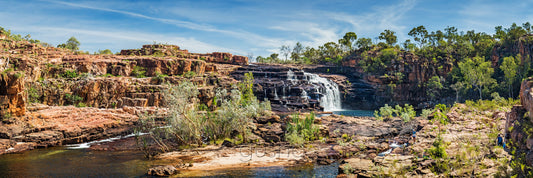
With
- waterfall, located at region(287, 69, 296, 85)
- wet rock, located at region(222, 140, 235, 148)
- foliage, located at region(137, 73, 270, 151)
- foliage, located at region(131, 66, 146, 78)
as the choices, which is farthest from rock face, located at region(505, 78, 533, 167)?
foliage, located at region(131, 66, 146, 78)

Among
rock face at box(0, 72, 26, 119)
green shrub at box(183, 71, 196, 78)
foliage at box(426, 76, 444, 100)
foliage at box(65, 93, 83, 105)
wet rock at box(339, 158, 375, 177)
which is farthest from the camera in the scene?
foliage at box(426, 76, 444, 100)

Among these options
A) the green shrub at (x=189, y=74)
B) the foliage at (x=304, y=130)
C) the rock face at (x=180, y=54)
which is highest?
the rock face at (x=180, y=54)

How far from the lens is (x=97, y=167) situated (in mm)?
17766

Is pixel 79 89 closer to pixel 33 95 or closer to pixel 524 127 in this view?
pixel 33 95

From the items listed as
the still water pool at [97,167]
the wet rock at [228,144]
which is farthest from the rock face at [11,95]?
the wet rock at [228,144]

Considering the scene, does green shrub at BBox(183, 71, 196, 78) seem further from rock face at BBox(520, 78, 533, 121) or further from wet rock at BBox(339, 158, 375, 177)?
rock face at BBox(520, 78, 533, 121)

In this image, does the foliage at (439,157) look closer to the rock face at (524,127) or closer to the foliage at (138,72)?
the rock face at (524,127)

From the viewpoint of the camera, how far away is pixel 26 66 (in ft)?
129

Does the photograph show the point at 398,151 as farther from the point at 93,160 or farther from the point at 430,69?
the point at 430,69

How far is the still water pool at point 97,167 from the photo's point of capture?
15923mm

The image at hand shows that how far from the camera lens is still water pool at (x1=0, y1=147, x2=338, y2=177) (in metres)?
15.9

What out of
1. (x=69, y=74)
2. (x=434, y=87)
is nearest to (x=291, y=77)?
(x=434, y=87)

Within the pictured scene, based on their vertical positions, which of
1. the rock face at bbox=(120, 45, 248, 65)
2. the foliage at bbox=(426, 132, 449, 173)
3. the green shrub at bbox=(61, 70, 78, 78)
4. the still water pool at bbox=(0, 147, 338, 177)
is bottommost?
the still water pool at bbox=(0, 147, 338, 177)

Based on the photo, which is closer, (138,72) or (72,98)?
(72,98)
